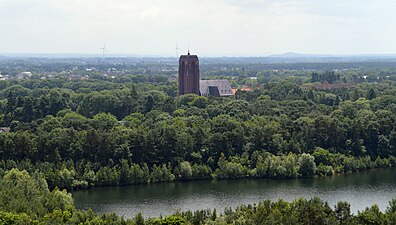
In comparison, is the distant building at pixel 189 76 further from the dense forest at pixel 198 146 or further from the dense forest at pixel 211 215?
the dense forest at pixel 211 215

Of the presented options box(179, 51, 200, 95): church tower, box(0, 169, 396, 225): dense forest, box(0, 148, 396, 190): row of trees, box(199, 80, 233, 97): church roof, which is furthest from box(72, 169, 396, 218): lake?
box(199, 80, 233, 97): church roof

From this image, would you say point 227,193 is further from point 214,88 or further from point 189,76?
point 214,88

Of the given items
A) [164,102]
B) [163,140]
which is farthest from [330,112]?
[163,140]

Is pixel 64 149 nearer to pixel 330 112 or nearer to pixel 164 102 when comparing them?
pixel 164 102

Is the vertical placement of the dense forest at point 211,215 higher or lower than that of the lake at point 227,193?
higher

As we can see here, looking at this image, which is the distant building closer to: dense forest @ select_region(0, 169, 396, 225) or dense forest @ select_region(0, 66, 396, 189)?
dense forest @ select_region(0, 66, 396, 189)

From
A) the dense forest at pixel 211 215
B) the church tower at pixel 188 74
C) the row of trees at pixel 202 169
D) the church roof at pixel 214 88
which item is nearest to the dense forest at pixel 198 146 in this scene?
the row of trees at pixel 202 169
